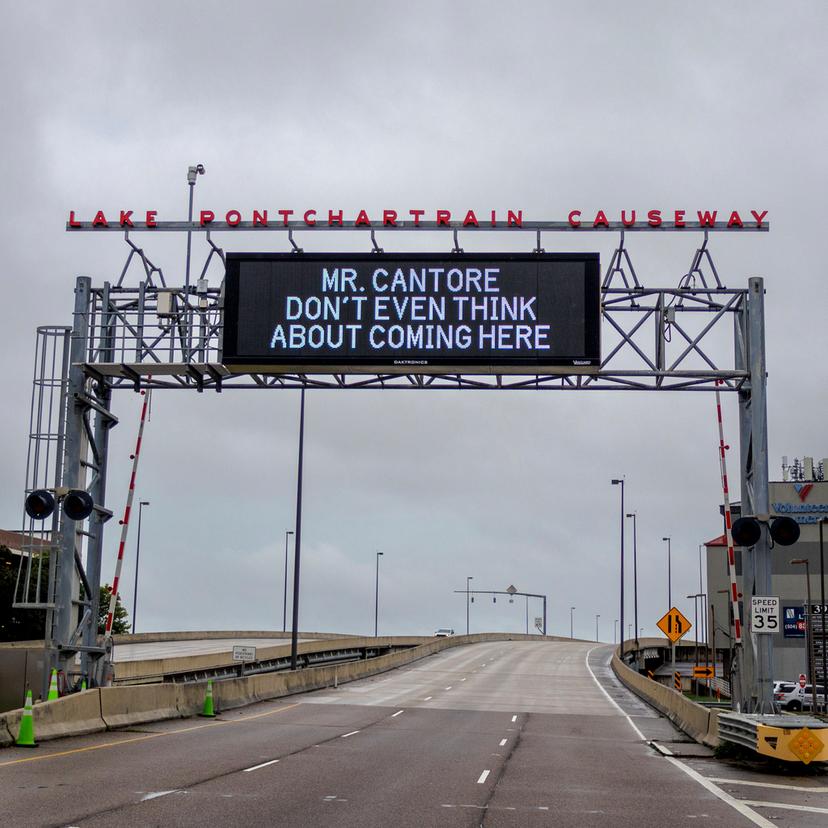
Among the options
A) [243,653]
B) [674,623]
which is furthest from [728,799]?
[674,623]

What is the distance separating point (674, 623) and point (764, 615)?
1795 centimetres

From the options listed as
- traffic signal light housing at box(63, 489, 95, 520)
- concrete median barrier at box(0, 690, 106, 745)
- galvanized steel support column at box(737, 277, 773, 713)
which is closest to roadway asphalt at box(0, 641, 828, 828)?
concrete median barrier at box(0, 690, 106, 745)

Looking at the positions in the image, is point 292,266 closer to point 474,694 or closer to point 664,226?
point 664,226

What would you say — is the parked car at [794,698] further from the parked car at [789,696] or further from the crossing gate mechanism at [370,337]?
the crossing gate mechanism at [370,337]

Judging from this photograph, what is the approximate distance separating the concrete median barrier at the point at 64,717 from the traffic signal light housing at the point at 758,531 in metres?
13.3

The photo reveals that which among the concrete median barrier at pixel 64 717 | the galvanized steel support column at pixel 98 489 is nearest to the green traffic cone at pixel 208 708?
the galvanized steel support column at pixel 98 489

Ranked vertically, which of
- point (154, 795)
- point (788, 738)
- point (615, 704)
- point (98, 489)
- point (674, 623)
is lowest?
point (615, 704)

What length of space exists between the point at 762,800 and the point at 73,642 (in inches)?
600

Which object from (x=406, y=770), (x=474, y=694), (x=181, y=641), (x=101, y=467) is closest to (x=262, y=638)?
(x=181, y=641)

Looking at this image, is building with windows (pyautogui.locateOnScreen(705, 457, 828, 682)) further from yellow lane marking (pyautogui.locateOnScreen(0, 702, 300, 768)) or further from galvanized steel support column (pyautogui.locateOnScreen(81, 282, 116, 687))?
galvanized steel support column (pyautogui.locateOnScreen(81, 282, 116, 687))

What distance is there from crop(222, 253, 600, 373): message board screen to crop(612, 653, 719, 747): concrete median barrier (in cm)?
823

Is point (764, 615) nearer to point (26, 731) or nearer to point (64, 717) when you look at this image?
point (64, 717)

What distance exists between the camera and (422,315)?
81.9 ft

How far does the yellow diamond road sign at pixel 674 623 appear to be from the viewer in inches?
1630
